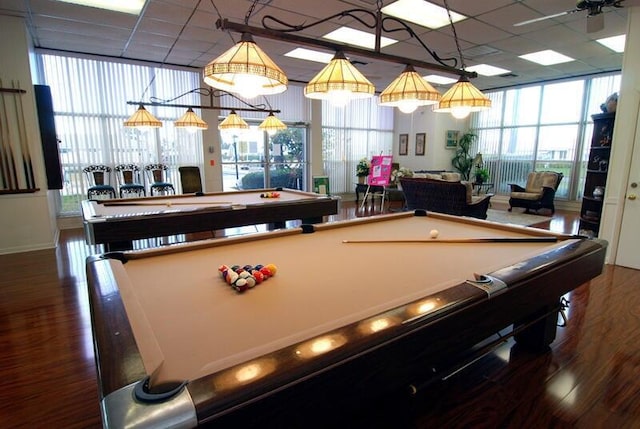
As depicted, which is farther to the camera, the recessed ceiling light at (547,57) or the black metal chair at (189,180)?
the black metal chair at (189,180)

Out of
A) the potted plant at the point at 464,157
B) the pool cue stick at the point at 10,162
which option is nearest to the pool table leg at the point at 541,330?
the pool cue stick at the point at 10,162

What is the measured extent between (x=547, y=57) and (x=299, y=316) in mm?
7247

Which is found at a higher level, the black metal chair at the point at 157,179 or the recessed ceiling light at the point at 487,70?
the recessed ceiling light at the point at 487,70

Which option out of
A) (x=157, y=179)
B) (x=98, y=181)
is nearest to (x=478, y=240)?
(x=157, y=179)

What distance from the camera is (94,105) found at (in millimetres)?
6207

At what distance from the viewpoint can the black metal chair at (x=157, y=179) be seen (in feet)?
21.0

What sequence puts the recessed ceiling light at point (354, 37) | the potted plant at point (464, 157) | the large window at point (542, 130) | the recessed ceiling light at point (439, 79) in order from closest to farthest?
1. the recessed ceiling light at point (354, 37)
2. the recessed ceiling light at point (439, 79)
3. the large window at point (542, 130)
4. the potted plant at point (464, 157)

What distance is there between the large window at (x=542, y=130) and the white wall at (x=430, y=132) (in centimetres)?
92

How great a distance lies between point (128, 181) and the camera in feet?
20.5

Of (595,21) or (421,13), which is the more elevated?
(421,13)

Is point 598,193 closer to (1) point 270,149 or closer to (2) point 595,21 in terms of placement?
(2) point 595,21

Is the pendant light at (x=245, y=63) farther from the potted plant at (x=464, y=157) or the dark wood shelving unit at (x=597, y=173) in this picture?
the potted plant at (x=464, y=157)

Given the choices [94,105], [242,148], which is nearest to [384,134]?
[242,148]

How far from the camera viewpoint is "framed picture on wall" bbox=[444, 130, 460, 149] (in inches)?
380
